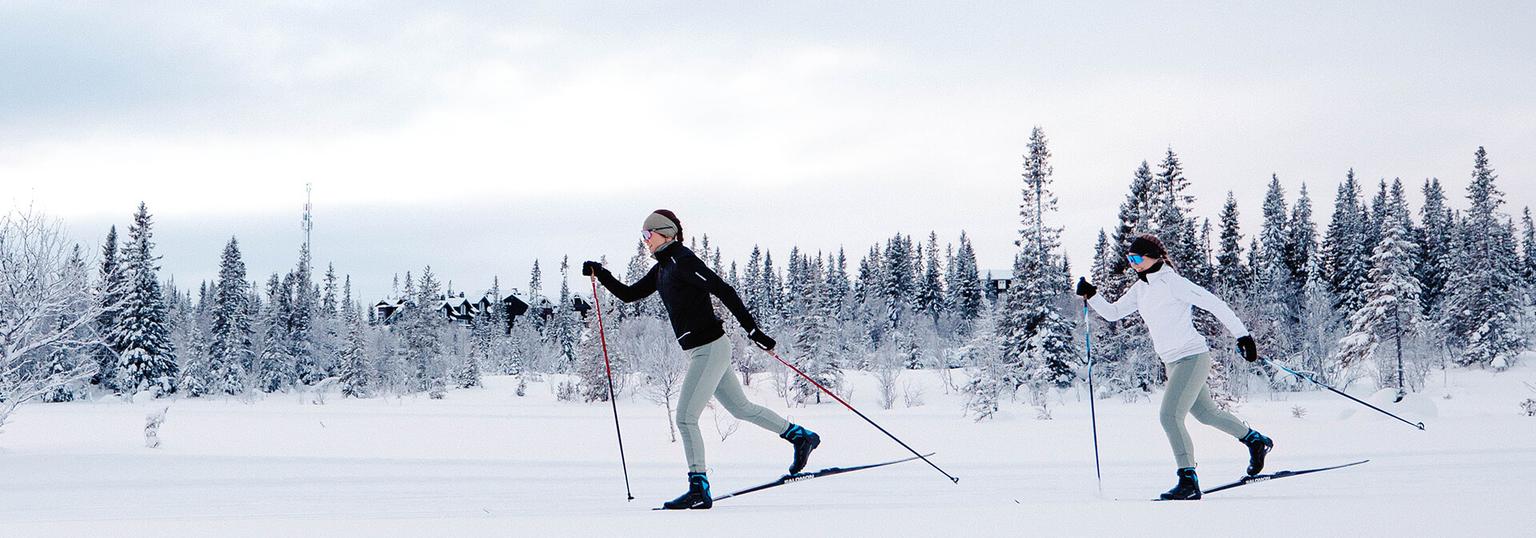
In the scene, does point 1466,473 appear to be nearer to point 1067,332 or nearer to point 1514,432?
point 1514,432

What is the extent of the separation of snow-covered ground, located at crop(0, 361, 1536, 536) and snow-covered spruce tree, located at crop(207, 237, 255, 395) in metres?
29.0

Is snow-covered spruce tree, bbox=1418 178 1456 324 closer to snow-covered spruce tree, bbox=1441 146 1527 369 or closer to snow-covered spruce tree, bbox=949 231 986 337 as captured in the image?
snow-covered spruce tree, bbox=1441 146 1527 369

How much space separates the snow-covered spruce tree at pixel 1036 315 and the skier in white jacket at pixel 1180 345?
2649 cm

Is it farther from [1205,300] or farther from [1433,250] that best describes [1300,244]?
[1205,300]

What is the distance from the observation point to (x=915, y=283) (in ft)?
268

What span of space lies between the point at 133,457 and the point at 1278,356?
36124 millimetres

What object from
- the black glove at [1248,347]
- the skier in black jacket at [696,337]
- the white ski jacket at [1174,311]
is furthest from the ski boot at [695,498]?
the black glove at [1248,347]

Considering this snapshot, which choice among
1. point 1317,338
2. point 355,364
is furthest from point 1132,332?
point 355,364

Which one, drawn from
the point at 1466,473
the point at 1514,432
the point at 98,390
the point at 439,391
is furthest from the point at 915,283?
the point at 1466,473

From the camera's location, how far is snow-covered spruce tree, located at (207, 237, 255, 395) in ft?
160

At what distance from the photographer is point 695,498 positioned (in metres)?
5.45

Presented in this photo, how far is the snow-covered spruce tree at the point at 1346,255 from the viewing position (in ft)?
167

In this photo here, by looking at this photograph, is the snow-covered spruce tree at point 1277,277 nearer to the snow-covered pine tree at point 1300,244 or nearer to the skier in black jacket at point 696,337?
the snow-covered pine tree at point 1300,244

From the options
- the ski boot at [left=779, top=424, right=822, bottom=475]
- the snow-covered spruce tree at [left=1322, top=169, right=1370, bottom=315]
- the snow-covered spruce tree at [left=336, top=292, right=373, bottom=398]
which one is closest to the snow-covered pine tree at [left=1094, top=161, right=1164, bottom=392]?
the snow-covered spruce tree at [left=1322, top=169, right=1370, bottom=315]
